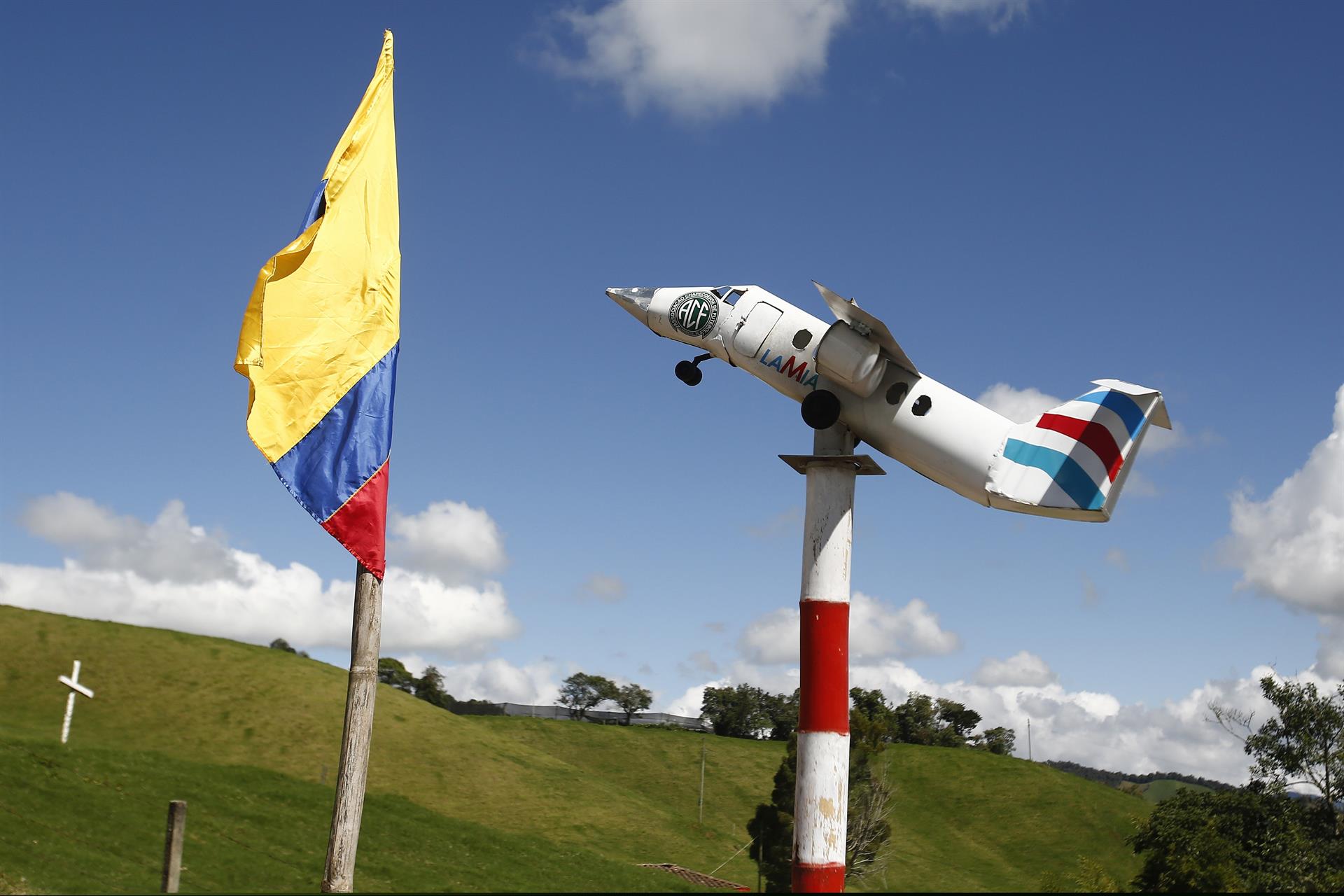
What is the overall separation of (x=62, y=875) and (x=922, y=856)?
53432 mm

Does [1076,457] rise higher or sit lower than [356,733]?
higher

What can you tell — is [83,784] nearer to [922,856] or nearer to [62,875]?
[62,875]

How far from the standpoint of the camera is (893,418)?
1525 centimetres

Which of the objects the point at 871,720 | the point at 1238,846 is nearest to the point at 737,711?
the point at 871,720

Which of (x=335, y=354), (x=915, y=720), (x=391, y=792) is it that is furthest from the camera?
(x=915, y=720)

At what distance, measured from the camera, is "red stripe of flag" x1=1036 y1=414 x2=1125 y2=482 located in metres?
14.4

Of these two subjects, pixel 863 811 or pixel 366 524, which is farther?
pixel 863 811

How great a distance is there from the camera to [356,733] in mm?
14789

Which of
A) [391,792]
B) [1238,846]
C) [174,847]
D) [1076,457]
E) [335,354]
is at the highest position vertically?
[335,354]

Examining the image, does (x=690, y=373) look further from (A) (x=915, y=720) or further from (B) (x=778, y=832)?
(A) (x=915, y=720)

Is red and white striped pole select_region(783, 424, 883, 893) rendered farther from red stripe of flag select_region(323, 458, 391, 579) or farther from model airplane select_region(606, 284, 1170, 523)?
red stripe of flag select_region(323, 458, 391, 579)

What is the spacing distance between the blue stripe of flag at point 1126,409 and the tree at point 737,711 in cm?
9223

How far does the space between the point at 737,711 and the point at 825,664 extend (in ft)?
Answer: 309

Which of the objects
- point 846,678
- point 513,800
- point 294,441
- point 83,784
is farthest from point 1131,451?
point 513,800
